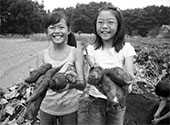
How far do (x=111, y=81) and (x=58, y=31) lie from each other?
0.62m

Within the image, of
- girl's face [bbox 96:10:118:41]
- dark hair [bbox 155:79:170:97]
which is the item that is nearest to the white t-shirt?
girl's face [bbox 96:10:118:41]

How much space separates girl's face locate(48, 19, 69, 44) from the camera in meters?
1.67

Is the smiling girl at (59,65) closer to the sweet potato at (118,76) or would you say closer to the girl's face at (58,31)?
the girl's face at (58,31)

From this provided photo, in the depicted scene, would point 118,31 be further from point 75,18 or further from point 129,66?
point 75,18

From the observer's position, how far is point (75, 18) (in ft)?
180

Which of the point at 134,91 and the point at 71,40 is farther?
the point at 134,91

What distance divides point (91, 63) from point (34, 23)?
43058 millimetres

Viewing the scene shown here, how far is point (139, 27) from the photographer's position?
169 ft

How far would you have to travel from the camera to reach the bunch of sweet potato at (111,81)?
143 centimetres

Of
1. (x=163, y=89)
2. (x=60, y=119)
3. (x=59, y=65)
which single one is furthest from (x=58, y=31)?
(x=163, y=89)

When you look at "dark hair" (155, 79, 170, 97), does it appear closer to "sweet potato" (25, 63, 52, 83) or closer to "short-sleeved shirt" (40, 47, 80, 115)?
"short-sleeved shirt" (40, 47, 80, 115)

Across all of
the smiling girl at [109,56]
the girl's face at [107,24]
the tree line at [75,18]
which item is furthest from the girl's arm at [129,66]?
the tree line at [75,18]

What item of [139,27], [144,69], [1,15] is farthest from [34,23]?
[144,69]

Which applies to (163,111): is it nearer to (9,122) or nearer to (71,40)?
(71,40)
